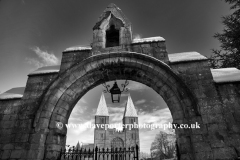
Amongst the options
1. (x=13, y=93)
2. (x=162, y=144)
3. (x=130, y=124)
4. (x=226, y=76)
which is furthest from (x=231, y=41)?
(x=130, y=124)

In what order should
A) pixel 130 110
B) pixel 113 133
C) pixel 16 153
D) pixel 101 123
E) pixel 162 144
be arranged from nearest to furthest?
pixel 16 153 → pixel 162 144 → pixel 113 133 → pixel 101 123 → pixel 130 110

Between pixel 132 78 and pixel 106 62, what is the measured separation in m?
0.97

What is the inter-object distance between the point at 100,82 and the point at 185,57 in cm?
269

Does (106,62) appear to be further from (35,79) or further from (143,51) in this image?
(35,79)

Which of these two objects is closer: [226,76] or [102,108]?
[226,76]

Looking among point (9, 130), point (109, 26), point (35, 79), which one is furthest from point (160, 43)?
point (9, 130)

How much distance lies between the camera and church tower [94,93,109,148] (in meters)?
46.5

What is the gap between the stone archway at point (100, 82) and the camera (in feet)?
11.9

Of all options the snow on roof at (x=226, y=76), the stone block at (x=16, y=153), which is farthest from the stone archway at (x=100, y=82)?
the snow on roof at (x=226, y=76)

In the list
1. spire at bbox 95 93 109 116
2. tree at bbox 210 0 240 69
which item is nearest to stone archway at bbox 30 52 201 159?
tree at bbox 210 0 240 69

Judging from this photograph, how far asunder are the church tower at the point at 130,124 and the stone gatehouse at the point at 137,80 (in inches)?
1738

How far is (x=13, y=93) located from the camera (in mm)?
4621

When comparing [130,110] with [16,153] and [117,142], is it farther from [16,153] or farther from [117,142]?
[16,153]

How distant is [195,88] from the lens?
3.75 m
